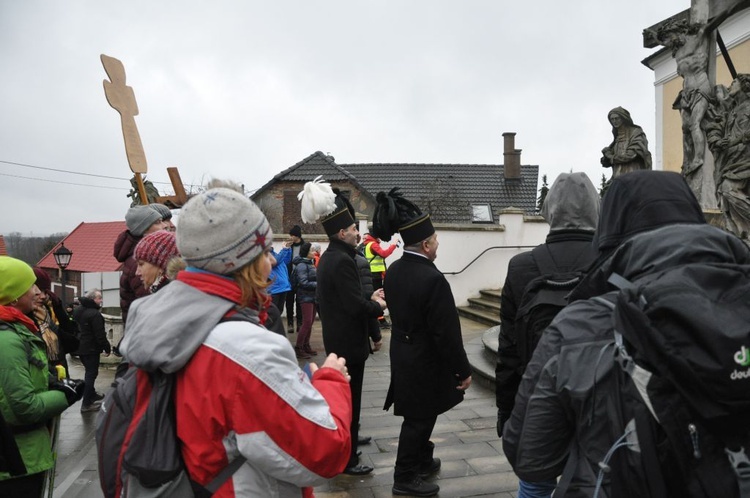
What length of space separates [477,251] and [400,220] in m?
8.90

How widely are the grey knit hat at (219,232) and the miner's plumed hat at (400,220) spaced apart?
2331mm

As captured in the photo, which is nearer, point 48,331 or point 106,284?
point 48,331

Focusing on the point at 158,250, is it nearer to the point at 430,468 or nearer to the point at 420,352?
the point at 420,352

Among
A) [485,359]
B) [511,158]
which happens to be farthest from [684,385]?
[511,158]

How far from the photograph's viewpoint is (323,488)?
12.8 feet

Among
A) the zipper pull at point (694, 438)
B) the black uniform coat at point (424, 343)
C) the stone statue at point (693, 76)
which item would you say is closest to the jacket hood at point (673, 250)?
the zipper pull at point (694, 438)

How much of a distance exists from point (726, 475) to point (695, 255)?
1.65 ft

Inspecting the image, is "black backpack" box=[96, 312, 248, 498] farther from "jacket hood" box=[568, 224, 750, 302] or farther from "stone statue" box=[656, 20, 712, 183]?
"stone statue" box=[656, 20, 712, 183]

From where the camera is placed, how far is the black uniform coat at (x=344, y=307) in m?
4.12

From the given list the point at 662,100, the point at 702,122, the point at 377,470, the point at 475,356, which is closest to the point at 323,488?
the point at 377,470

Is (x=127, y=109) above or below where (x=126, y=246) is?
above

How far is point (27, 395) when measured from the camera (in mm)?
2570

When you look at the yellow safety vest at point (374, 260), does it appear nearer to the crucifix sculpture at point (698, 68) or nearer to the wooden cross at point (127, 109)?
the crucifix sculpture at point (698, 68)

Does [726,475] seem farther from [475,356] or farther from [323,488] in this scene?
[475,356]
